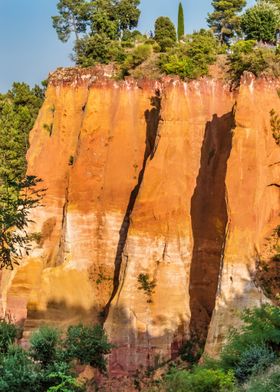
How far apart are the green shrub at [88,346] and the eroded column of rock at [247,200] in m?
3.77

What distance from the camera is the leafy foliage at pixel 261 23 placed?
3522 cm

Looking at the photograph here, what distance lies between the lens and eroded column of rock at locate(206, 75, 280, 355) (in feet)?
70.6

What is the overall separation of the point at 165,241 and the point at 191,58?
8154 millimetres

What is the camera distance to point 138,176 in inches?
1111

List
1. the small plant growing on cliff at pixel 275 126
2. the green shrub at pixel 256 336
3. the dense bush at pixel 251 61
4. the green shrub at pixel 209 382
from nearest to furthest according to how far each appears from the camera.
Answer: the green shrub at pixel 209 382
the green shrub at pixel 256 336
the small plant growing on cliff at pixel 275 126
the dense bush at pixel 251 61

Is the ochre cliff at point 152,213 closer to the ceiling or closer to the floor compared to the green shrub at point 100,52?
closer to the floor

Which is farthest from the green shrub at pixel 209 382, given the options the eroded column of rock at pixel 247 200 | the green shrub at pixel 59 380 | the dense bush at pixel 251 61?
the dense bush at pixel 251 61

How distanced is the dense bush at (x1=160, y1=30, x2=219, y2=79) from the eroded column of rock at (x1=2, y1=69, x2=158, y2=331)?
1483 mm

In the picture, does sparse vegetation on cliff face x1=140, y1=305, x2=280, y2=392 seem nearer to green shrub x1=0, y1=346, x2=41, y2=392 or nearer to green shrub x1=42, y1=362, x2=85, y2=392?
green shrub x1=42, y1=362, x2=85, y2=392

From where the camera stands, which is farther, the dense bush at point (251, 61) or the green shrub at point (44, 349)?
the dense bush at point (251, 61)

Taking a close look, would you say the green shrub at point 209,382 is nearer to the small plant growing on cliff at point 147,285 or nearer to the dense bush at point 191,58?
the small plant growing on cliff at point 147,285

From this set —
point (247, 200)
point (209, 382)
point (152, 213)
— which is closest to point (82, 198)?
point (152, 213)

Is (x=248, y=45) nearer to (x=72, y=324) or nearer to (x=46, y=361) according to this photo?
(x=72, y=324)

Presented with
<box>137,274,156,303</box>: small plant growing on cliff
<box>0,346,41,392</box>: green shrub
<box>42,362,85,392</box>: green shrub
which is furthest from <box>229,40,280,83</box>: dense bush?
<box>0,346,41,392</box>: green shrub
